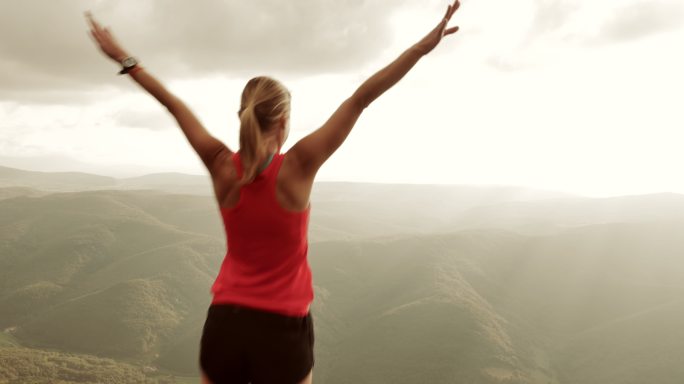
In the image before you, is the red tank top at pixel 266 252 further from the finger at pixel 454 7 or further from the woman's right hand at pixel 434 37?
the finger at pixel 454 7

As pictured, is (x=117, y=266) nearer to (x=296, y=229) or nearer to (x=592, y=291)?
(x=592, y=291)

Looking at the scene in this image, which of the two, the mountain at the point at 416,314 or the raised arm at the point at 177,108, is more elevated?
the raised arm at the point at 177,108

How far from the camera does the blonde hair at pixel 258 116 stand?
242 cm

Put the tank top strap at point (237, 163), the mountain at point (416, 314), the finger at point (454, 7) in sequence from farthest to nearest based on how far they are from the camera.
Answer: the mountain at point (416, 314) < the finger at point (454, 7) < the tank top strap at point (237, 163)

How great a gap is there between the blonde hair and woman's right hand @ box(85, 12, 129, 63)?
125 centimetres

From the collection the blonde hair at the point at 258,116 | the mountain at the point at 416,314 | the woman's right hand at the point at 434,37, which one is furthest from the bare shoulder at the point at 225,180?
the mountain at the point at 416,314

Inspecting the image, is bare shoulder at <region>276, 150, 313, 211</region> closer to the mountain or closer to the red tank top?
the red tank top

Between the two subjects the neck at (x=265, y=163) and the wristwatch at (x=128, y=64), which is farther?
the wristwatch at (x=128, y=64)

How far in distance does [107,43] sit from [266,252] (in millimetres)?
1989

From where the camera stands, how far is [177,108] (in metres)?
3.00

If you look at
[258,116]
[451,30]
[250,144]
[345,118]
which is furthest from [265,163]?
[451,30]

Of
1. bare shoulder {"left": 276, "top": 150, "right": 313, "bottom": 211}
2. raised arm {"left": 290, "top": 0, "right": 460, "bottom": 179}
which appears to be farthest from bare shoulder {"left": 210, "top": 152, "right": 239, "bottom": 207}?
raised arm {"left": 290, "top": 0, "right": 460, "bottom": 179}

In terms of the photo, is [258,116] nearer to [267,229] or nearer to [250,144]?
[250,144]

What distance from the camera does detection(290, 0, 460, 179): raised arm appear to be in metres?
2.45
